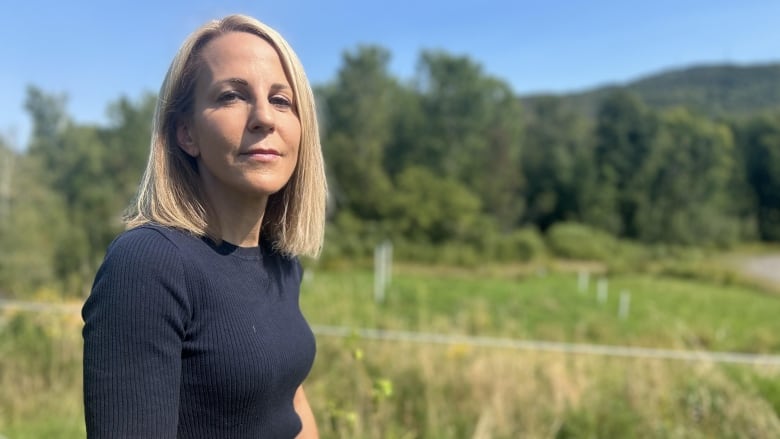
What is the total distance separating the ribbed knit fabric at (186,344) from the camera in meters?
1.01

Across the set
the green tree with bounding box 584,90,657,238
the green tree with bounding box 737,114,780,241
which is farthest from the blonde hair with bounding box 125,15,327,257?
the green tree with bounding box 737,114,780,241

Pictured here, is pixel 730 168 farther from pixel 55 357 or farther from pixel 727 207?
pixel 55 357

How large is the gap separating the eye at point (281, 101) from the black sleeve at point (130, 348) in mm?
435

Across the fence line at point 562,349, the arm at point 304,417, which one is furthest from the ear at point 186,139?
the fence line at point 562,349

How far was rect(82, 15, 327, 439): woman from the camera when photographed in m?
1.02

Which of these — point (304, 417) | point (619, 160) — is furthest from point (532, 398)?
point (619, 160)

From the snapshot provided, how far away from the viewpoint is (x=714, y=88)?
11862cm

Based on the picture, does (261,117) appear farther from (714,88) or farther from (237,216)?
(714,88)

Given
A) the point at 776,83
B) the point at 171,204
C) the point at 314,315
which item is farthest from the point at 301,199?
the point at 776,83

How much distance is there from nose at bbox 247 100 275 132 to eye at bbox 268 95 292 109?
0.04 metres

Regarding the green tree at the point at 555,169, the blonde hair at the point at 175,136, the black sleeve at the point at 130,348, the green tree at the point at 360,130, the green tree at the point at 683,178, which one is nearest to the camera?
the black sleeve at the point at 130,348

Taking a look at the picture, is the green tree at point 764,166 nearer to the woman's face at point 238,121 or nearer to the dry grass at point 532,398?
the dry grass at point 532,398

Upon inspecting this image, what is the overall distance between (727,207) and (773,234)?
4.13 meters

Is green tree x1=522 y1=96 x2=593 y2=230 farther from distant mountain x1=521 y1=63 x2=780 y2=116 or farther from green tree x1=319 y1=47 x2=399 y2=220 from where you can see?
distant mountain x1=521 y1=63 x2=780 y2=116
